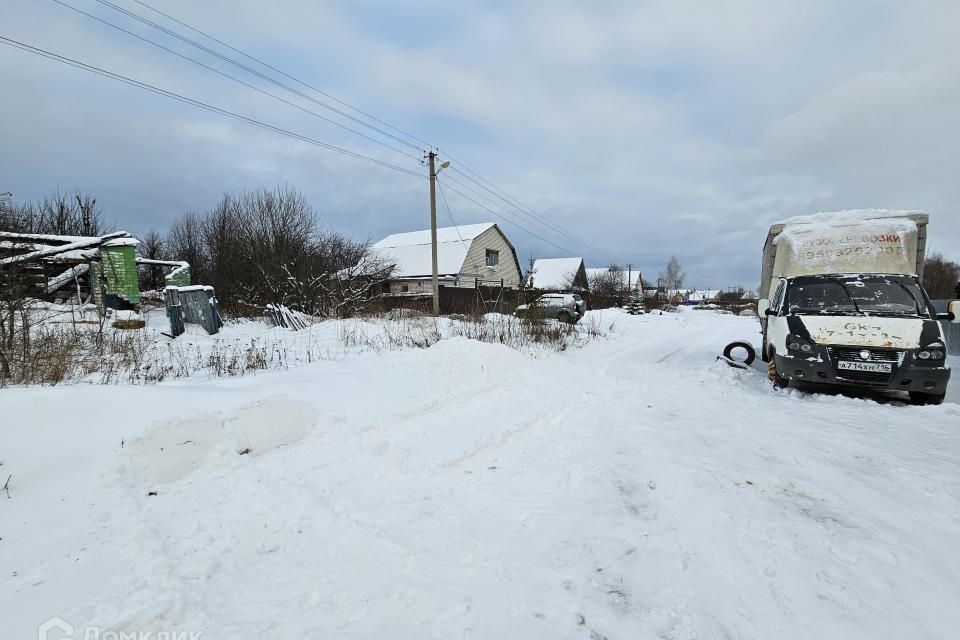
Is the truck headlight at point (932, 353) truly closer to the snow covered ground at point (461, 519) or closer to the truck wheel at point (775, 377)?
the snow covered ground at point (461, 519)

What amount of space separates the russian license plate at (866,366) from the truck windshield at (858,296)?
40.6 inches

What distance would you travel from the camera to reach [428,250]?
35594 mm

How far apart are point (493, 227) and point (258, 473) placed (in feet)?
118

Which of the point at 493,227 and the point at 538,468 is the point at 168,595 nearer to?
the point at 538,468

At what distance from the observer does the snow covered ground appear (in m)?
2.08

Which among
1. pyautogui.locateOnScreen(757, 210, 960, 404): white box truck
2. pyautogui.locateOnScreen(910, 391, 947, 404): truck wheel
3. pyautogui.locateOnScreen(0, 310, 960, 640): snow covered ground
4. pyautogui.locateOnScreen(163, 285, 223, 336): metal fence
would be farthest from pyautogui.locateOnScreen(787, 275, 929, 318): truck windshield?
pyautogui.locateOnScreen(163, 285, 223, 336): metal fence

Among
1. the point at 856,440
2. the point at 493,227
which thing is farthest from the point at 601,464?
the point at 493,227

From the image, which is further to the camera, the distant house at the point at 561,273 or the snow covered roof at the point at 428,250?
the distant house at the point at 561,273

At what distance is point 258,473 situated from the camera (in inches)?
144

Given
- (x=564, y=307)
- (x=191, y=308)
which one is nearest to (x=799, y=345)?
(x=564, y=307)

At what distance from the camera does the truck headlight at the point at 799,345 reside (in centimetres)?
632

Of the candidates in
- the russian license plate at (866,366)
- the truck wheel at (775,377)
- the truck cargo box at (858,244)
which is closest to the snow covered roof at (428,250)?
the truck cargo box at (858,244)

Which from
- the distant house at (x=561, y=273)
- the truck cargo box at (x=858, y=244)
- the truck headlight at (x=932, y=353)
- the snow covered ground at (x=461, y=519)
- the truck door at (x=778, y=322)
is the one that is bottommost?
the snow covered ground at (x=461, y=519)

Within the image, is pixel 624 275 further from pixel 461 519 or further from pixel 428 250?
pixel 461 519
